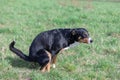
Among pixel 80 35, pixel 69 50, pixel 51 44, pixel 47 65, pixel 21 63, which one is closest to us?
pixel 47 65

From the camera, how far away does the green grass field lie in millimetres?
7539

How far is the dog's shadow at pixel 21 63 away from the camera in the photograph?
809 centimetres

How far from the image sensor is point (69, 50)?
30.5ft

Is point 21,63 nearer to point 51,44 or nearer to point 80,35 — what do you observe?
point 51,44

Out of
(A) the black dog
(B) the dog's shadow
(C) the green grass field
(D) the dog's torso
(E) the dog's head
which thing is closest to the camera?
(C) the green grass field

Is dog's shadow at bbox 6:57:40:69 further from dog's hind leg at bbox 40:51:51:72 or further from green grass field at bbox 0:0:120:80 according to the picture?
dog's hind leg at bbox 40:51:51:72

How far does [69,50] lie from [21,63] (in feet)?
4.94

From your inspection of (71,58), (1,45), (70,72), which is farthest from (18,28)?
(70,72)

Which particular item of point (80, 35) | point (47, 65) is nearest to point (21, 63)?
point (47, 65)

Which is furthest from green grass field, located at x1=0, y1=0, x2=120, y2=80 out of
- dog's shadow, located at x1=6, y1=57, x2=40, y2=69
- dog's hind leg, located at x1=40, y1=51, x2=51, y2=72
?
dog's hind leg, located at x1=40, y1=51, x2=51, y2=72

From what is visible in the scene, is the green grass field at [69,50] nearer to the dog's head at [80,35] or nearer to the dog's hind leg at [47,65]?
the dog's hind leg at [47,65]

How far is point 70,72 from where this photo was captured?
777cm

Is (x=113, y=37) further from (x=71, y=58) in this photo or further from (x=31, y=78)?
(x=31, y=78)

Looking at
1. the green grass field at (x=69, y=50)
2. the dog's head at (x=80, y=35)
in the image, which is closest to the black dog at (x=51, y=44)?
the dog's head at (x=80, y=35)
